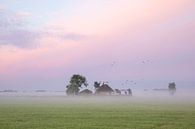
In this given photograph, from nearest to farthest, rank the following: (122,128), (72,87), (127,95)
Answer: (122,128) < (72,87) < (127,95)

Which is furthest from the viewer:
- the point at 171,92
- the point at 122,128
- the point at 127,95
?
the point at 171,92

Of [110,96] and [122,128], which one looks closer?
[122,128]

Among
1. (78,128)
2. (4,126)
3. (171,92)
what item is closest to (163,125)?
(78,128)

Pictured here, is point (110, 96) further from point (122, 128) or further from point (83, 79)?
point (122, 128)

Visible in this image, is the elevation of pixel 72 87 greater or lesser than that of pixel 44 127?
greater

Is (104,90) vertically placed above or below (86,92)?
above

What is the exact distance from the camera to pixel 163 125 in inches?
1454

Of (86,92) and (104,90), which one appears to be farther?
(104,90)

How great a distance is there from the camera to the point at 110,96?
154 m

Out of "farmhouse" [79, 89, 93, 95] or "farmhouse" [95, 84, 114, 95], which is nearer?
"farmhouse" [79, 89, 93, 95]

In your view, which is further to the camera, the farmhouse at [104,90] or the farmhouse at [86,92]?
the farmhouse at [104,90]

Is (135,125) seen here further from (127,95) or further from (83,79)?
(127,95)

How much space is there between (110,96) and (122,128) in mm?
120449

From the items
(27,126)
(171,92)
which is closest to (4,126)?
(27,126)
